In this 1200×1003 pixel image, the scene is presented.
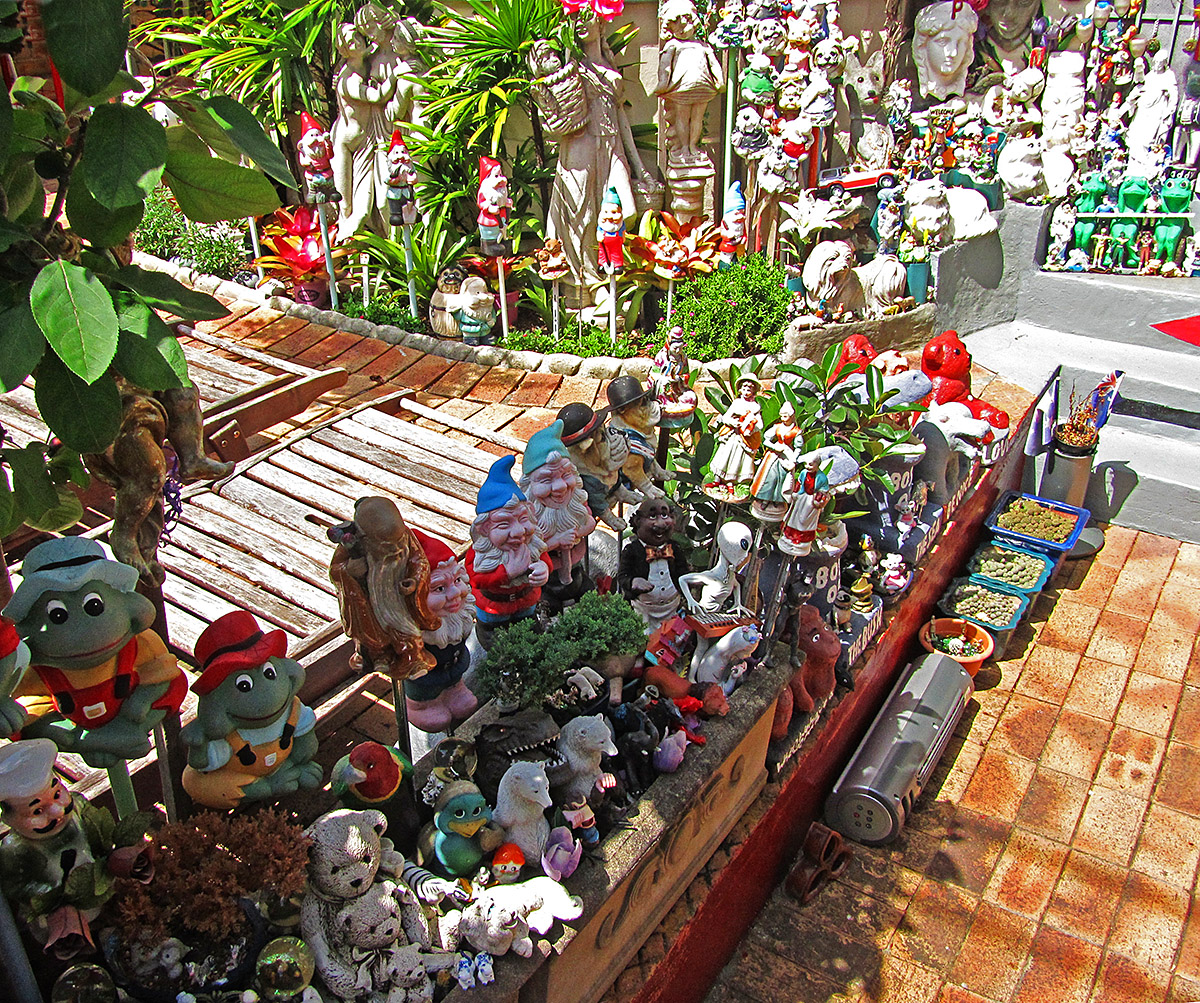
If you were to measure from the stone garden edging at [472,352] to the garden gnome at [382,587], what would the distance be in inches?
182

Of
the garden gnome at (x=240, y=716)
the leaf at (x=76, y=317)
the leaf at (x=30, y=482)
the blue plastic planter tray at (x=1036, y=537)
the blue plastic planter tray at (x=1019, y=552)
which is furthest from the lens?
the blue plastic planter tray at (x=1036, y=537)

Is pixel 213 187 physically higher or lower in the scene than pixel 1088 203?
higher

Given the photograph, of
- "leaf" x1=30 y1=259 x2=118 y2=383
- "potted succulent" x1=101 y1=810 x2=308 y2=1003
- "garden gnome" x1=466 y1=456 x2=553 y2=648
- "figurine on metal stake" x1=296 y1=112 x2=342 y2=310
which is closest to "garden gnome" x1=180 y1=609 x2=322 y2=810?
"potted succulent" x1=101 y1=810 x2=308 y2=1003

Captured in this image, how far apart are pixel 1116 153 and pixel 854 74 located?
237cm

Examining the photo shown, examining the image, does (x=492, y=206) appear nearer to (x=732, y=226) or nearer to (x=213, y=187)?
(x=732, y=226)

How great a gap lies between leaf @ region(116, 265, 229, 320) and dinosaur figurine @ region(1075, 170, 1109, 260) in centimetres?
759

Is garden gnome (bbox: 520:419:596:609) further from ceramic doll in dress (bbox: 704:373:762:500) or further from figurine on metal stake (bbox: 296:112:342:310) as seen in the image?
figurine on metal stake (bbox: 296:112:342:310)

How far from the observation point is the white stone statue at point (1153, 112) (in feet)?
28.8

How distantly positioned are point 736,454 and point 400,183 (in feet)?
16.2

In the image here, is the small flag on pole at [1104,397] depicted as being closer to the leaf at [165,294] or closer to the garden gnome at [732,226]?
the garden gnome at [732,226]

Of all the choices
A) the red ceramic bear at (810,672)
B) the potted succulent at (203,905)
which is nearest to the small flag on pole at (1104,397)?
the red ceramic bear at (810,672)

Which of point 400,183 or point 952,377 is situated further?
point 400,183

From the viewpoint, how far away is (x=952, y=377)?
16.2ft

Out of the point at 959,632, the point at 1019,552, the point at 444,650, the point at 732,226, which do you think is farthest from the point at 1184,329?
the point at 444,650
